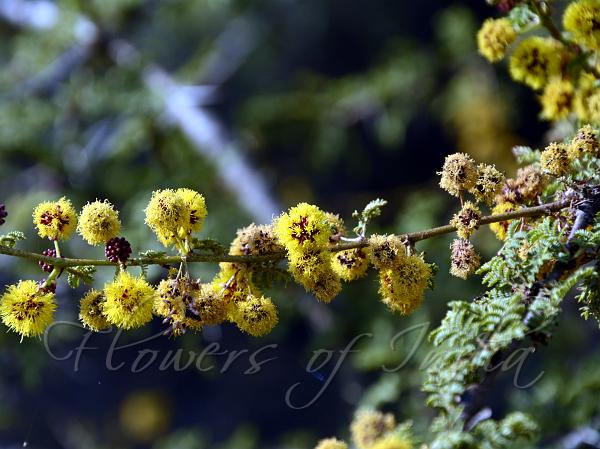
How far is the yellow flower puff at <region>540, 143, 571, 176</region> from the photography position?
165 centimetres

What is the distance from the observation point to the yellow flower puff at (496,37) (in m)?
2.00

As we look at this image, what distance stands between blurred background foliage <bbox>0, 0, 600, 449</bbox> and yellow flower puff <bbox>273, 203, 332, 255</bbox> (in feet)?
3.99

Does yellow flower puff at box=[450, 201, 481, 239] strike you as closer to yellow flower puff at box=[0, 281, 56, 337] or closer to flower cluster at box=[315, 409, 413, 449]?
flower cluster at box=[315, 409, 413, 449]

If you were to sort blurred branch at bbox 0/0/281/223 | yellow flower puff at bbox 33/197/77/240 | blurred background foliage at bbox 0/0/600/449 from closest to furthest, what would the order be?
yellow flower puff at bbox 33/197/77/240 < blurred background foliage at bbox 0/0/600/449 < blurred branch at bbox 0/0/281/223

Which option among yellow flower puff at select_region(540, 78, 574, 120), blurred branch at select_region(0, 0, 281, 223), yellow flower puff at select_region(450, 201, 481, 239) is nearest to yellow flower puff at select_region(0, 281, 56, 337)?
yellow flower puff at select_region(450, 201, 481, 239)

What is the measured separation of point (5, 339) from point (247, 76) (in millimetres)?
3760

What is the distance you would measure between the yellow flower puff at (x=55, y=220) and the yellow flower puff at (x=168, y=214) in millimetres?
207

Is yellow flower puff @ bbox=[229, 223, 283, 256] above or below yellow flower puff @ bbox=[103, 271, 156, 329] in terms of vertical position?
above

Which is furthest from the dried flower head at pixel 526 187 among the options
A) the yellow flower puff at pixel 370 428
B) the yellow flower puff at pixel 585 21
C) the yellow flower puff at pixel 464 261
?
the yellow flower puff at pixel 370 428

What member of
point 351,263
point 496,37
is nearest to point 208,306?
point 351,263

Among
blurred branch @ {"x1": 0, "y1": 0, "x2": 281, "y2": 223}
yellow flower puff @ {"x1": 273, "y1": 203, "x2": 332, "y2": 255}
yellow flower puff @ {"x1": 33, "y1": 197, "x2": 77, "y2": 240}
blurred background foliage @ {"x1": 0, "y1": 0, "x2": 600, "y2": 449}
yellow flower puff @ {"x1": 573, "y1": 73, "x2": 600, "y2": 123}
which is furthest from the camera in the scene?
blurred branch @ {"x1": 0, "y1": 0, "x2": 281, "y2": 223}

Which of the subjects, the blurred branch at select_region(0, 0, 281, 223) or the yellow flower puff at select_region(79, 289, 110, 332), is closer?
the yellow flower puff at select_region(79, 289, 110, 332)

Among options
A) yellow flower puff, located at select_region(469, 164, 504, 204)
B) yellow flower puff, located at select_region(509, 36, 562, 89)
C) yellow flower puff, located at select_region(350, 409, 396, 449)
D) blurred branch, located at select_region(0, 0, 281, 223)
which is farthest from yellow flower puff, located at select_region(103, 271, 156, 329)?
blurred branch, located at select_region(0, 0, 281, 223)

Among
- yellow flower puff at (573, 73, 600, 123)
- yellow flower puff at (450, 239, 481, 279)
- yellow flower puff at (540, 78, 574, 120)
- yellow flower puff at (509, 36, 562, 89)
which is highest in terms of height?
yellow flower puff at (509, 36, 562, 89)
